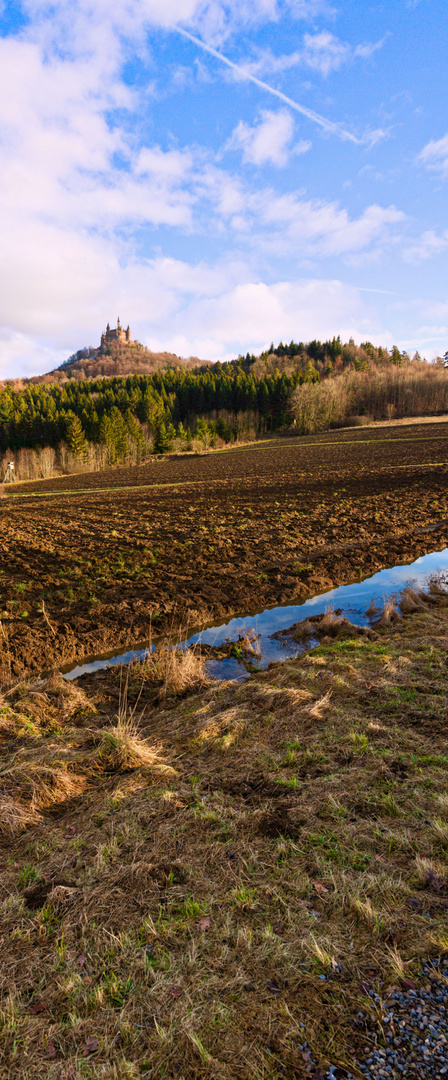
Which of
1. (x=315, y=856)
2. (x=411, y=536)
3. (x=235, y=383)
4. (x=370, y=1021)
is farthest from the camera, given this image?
(x=235, y=383)

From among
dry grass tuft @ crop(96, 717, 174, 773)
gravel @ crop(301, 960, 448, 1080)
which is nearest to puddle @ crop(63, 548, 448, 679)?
dry grass tuft @ crop(96, 717, 174, 773)

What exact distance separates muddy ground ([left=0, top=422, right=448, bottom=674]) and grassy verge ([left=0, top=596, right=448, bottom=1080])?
415 centimetres

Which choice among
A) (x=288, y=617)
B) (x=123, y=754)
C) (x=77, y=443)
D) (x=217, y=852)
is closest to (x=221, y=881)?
(x=217, y=852)

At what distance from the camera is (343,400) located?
100750 millimetres

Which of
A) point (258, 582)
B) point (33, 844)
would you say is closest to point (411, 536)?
point (258, 582)

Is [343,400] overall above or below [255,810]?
above

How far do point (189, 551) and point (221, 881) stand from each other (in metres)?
13.4

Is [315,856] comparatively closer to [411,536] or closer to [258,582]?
[258,582]

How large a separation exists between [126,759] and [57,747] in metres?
0.99

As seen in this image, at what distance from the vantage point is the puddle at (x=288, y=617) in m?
9.15

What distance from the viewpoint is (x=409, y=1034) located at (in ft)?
8.54

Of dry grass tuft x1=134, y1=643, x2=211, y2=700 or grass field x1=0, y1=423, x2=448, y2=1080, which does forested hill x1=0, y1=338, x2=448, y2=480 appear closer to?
dry grass tuft x1=134, y1=643, x2=211, y2=700

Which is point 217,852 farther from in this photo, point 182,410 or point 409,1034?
point 182,410

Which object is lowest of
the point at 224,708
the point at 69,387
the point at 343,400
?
the point at 224,708
